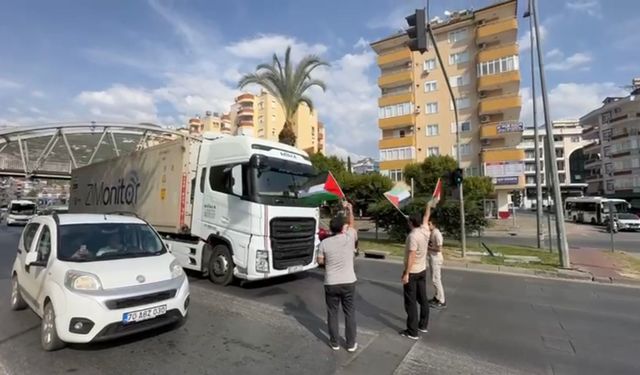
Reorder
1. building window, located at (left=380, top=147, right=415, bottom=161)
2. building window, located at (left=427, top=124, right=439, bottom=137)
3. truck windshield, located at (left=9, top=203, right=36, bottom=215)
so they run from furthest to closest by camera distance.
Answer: building window, located at (left=427, top=124, right=439, bottom=137) → building window, located at (left=380, top=147, right=415, bottom=161) → truck windshield, located at (left=9, top=203, right=36, bottom=215)

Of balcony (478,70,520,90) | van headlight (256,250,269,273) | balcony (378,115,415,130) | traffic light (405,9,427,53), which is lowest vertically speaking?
van headlight (256,250,269,273)

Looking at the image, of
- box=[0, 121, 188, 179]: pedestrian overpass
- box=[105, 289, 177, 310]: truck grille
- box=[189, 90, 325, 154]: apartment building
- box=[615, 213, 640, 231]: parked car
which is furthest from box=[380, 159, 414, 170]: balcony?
box=[105, 289, 177, 310]: truck grille

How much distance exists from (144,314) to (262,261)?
3.20m

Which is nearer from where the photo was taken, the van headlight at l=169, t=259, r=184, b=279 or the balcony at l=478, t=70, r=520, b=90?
the van headlight at l=169, t=259, r=184, b=279

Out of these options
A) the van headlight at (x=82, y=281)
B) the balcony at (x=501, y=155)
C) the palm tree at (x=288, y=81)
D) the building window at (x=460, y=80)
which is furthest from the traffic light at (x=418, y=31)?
the building window at (x=460, y=80)

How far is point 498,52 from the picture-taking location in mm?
43781

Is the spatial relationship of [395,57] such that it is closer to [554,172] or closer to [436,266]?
[554,172]

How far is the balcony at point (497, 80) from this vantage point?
43.0 metres

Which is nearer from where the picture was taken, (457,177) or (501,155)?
(457,177)

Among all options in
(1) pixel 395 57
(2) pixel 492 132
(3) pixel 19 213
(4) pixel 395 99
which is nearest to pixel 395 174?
(4) pixel 395 99

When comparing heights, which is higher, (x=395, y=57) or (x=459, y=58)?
(x=395, y=57)

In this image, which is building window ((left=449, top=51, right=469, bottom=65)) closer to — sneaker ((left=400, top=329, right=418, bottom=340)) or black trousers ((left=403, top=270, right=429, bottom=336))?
black trousers ((left=403, top=270, right=429, bottom=336))

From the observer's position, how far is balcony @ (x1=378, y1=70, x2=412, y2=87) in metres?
50.4

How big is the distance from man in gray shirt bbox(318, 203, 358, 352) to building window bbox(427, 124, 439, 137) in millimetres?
46826
